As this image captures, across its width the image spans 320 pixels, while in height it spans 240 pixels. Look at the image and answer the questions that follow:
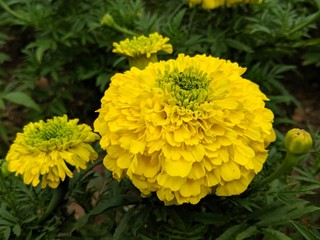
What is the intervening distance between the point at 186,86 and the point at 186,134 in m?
0.12

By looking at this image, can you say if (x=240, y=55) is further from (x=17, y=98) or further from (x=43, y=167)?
(x=43, y=167)

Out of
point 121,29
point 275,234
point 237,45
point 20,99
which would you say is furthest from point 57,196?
point 237,45

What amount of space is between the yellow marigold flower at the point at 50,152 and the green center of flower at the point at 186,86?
11.0 inches

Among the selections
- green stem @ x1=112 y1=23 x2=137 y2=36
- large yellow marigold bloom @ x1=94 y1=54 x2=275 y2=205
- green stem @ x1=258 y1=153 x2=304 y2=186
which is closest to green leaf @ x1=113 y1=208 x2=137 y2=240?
large yellow marigold bloom @ x1=94 y1=54 x2=275 y2=205

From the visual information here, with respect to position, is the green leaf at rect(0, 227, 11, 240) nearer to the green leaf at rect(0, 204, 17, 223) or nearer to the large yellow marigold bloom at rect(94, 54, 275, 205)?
the green leaf at rect(0, 204, 17, 223)

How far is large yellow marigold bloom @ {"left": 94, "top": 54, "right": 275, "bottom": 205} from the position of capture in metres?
1.01

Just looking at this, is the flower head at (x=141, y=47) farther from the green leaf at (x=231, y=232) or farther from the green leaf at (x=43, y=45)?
the green leaf at (x=43, y=45)

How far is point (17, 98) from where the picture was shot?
79.1 inches

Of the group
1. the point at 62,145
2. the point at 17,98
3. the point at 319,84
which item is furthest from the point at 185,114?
the point at 319,84

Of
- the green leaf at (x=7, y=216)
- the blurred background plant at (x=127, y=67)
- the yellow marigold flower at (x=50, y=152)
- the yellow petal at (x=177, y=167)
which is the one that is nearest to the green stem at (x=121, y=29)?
the blurred background plant at (x=127, y=67)

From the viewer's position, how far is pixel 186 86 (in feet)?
3.51

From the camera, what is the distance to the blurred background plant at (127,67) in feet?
3.92

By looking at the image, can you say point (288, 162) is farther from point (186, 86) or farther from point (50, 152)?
point (50, 152)

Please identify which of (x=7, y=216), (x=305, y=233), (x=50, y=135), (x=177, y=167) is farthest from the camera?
(x=7, y=216)
